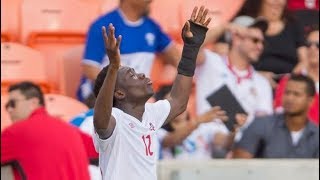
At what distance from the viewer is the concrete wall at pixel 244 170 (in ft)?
23.8

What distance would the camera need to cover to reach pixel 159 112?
5.08 m

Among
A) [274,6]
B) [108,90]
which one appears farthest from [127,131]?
[274,6]

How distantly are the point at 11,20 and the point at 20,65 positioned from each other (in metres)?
0.51

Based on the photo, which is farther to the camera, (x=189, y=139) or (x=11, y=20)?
(x=11, y=20)

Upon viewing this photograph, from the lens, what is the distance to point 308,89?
803 centimetres

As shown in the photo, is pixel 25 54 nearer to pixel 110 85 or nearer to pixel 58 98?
pixel 58 98

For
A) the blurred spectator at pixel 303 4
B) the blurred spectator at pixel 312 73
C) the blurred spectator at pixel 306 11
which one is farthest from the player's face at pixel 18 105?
the blurred spectator at pixel 303 4

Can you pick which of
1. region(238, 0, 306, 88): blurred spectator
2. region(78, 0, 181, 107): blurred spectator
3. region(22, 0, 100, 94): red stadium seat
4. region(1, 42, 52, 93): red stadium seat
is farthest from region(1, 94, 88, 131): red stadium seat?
region(238, 0, 306, 88): blurred spectator

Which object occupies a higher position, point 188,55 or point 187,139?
point 188,55

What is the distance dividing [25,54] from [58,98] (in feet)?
1.94

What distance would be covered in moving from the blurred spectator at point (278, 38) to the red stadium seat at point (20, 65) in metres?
1.75

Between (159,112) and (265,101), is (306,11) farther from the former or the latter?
(159,112)

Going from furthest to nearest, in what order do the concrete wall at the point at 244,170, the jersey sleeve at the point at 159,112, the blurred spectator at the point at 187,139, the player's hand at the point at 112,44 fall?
the blurred spectator at the point at 187,139, the concrete wall at the point at 244,170, the jersey sleeve at the point at 159,112, the player's hand at the point at 112,44

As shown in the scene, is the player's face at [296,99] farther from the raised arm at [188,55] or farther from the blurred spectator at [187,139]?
the raised arm at [188,55]
